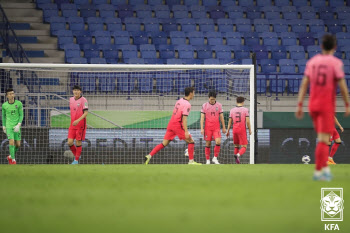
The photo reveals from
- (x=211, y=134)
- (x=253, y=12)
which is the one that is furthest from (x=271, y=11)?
(x=211, y=134)

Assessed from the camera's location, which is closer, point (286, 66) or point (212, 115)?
point (212, 115)

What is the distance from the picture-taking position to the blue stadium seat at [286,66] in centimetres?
2235

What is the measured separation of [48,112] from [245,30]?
10.4m

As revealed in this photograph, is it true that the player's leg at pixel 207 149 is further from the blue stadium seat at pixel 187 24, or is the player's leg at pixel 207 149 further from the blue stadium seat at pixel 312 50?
the blue stadium seat at pixel 312 50

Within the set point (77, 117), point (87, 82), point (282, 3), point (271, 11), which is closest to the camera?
point (77, 117)

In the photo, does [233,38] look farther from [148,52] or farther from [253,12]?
[148,52]

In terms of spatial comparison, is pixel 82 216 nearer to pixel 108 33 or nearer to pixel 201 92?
Answer: pixel 201 92

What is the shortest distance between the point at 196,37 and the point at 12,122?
1055cm

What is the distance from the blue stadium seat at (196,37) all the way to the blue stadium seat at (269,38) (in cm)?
244

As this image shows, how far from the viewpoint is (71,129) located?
47.6 feet

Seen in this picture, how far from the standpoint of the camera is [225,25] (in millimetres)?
24219

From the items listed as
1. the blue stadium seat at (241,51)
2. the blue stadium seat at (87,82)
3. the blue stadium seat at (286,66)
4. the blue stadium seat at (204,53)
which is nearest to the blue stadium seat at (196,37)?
the blue stadium seat at (204,53)

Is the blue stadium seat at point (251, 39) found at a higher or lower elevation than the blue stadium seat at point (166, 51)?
higher

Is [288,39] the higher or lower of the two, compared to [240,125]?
higher
